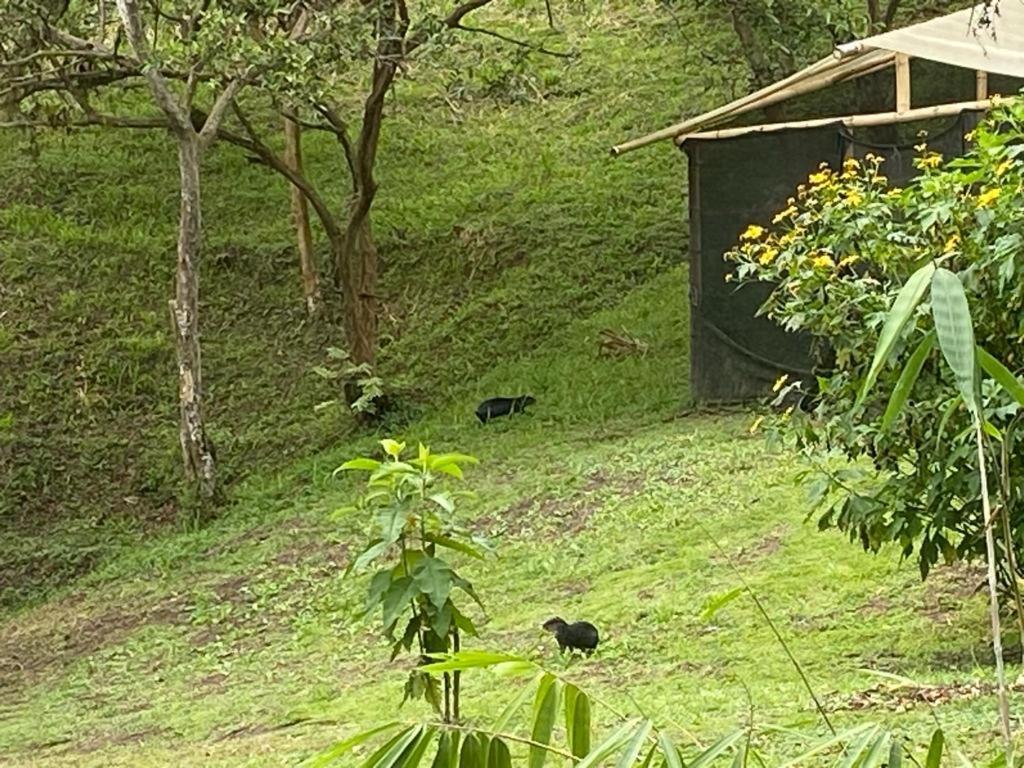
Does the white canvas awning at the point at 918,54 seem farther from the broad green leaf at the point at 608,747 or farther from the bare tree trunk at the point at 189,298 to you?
the broad green leaf at the point at 608,747

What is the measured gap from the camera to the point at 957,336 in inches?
61.2

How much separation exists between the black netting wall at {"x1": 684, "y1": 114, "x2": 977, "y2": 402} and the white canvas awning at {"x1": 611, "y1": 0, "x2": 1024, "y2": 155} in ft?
0.57

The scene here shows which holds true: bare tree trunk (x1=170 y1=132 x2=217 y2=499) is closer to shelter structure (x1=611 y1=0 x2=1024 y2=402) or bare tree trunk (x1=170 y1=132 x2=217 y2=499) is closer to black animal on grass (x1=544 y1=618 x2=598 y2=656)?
shelter structure (x1=611 y1=0 x2=1024 y2=402)

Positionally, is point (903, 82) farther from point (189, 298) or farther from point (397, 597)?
point (397, 597)

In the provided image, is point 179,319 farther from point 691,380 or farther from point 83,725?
point 83,725

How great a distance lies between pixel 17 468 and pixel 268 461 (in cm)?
206

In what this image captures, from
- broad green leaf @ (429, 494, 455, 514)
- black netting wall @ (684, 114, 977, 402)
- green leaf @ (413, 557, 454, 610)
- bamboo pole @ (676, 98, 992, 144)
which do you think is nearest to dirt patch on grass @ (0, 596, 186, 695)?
black netting wall @ (684, 114, 977, 402)

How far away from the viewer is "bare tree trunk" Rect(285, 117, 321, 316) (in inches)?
522

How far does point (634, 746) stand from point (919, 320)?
8.82 ft

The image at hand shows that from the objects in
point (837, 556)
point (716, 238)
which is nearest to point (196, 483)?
point (716, 238)

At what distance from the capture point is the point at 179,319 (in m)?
10.6

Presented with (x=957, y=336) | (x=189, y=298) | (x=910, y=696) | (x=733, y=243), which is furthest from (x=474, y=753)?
(x=733, y=243)

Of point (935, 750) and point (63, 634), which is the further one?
point (63, 634)

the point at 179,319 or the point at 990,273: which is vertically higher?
the point at 990,273
